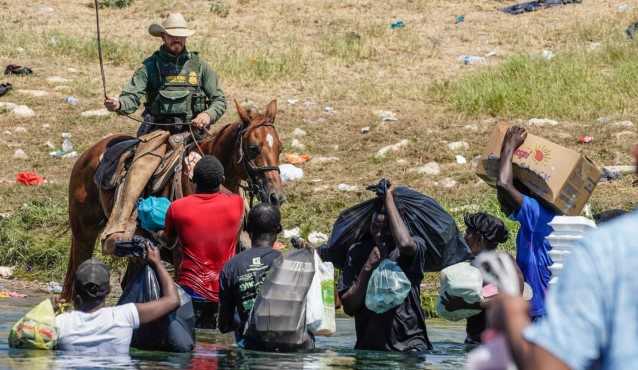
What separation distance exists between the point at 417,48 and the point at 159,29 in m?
11.6

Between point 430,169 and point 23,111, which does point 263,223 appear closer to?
point 430,169

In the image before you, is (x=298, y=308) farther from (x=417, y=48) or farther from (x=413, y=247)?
(x=417, y=48)

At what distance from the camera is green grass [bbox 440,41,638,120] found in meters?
16.8

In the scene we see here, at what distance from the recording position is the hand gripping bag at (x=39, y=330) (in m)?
6.58

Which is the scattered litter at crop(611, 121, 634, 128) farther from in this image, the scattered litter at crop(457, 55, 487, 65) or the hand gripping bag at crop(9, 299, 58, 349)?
the hand gripping bag at crop(9, 299, 58, 349)

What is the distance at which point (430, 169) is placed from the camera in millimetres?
15031

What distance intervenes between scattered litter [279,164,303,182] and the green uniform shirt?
16.9 feet

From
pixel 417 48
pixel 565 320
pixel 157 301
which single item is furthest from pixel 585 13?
pixel 565 320

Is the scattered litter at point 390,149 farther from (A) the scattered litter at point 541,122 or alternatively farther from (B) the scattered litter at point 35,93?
(B) the scattered litter at point 35,93

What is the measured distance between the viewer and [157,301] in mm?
6633

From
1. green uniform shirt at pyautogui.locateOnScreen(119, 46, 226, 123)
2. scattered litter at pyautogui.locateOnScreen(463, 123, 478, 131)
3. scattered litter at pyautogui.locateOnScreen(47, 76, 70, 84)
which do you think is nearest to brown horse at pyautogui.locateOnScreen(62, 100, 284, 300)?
green uniform shirt at pyautogui.locateOnScreen(119, 46, 226, 123)

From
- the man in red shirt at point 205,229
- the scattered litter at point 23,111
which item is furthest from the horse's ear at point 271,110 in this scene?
the scattered litter at point 23,111

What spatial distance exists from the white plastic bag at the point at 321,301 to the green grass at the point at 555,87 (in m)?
9.94

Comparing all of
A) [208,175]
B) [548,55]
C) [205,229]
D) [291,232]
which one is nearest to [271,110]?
[208,175]
